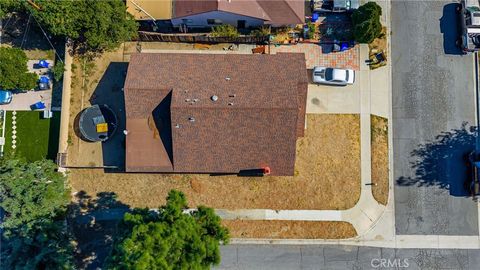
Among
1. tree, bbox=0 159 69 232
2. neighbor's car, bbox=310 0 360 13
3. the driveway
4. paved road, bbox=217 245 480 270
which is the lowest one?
paved road, bbox=217 245 480 270

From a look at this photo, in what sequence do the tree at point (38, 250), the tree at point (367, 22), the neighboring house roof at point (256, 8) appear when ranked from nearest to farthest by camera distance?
the tree at point (38, 250), the neighboring house roof at point (256, 8), the tree at point (367, 22)

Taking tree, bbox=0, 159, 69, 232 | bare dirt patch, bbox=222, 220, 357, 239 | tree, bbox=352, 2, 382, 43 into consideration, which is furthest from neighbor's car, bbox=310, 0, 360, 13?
tree, bbox=0, 159, 69, 232

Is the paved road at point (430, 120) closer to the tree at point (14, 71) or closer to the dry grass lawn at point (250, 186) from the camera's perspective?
the dry grass lawn at point (250, 186)

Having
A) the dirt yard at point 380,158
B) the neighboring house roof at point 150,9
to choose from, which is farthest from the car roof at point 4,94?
the dirt yard at point 380,158

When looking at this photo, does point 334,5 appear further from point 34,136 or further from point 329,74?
point 34,136

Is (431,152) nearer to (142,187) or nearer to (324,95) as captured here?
(324,95)

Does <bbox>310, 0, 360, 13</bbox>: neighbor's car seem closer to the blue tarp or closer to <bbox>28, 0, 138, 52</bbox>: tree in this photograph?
<bbox>28, 0, 138, 52</bbox>: tree
